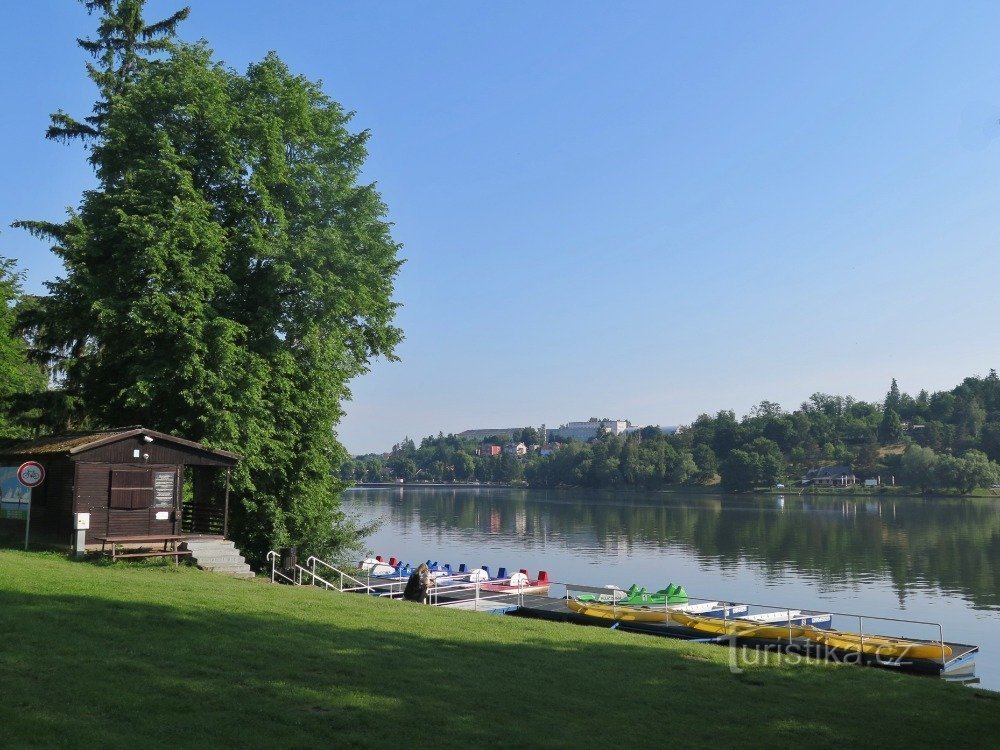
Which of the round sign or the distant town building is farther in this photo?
the distant town building

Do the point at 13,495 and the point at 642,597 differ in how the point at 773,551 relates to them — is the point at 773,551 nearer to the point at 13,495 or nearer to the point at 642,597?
the point at 642,597

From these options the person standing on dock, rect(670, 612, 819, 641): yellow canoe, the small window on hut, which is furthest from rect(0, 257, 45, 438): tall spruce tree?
rect(670, 612, 819, 641): yellow canoe

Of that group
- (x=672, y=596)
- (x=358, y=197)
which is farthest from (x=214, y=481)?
(x=672, y=596)

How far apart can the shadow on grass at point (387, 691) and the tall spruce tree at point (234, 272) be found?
1431cm

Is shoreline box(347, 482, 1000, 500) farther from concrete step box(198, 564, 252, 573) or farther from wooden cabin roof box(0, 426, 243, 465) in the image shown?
concrete step box(198, 564, 252, 573)

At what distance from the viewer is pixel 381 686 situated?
1047 centimetres

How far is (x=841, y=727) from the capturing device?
35.2 feet

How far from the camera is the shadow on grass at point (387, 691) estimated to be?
8.46 meters

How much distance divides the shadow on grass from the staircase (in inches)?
364

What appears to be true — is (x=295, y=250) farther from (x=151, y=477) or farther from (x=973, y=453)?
(x=973, y=453)

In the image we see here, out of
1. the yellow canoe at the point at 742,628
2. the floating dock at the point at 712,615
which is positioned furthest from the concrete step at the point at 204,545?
the yellow canoe at the point at 742,628

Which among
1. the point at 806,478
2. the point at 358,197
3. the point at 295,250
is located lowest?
the point at 806,478

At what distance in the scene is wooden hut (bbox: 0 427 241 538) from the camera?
23.3 meters

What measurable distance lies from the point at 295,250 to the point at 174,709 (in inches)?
890
